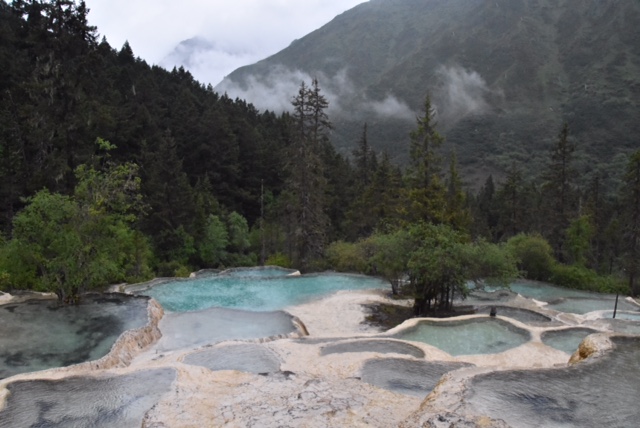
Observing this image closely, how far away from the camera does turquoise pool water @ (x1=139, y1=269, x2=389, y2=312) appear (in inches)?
854

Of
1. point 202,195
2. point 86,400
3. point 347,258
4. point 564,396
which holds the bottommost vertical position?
point 86,400

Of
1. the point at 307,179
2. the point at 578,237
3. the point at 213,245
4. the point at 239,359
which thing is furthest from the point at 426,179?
the point at 239,359

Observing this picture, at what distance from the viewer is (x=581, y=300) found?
25.7m

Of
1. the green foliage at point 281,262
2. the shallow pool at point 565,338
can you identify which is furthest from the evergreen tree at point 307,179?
the shallow pool at point 565,338

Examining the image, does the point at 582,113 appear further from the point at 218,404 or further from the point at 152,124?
the point at 218,404

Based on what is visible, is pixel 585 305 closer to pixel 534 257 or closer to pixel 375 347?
pixel 534 257

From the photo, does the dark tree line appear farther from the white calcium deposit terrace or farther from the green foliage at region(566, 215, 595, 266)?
the white calcium deposit terrace

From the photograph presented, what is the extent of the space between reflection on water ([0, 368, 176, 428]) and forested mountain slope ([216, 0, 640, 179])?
107 m

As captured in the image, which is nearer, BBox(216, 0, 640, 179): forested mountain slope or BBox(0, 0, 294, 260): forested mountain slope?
BBox(0, 0, 294, 260): forested mountain slope

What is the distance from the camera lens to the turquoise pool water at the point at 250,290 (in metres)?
21.7

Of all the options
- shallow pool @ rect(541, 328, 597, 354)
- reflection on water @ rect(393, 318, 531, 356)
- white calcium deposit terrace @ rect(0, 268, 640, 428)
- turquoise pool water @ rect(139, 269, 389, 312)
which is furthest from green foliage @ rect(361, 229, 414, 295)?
shallow pool @ rect(541, 328, 597, 354)

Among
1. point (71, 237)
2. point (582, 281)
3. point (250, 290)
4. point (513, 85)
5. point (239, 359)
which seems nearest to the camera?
point (239, 359)

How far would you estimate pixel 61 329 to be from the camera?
15.3 metres

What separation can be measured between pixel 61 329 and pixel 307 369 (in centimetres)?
873
